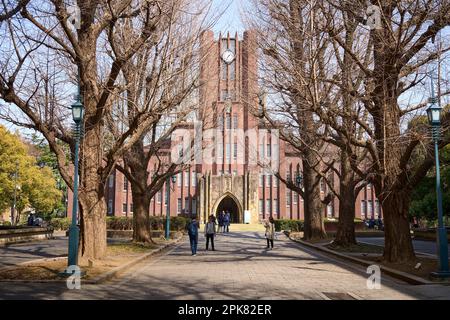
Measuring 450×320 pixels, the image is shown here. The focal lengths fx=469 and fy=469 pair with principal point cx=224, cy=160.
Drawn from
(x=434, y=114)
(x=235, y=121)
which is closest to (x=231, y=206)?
(x=235, y=121)

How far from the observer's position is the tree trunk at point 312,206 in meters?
27.7

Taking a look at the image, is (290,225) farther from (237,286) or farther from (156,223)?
(237,286)

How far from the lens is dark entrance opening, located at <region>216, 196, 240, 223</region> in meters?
59.0

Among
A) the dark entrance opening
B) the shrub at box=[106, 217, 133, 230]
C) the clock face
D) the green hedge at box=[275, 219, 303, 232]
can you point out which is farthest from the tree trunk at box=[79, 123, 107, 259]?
the dark entrance opening

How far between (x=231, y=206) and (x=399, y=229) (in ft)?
152

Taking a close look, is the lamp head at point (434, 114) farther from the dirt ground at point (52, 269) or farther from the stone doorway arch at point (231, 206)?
the stone doorway arch at point (231, 206)

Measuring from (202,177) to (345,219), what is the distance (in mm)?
35134

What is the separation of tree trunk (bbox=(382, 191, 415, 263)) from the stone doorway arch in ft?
134

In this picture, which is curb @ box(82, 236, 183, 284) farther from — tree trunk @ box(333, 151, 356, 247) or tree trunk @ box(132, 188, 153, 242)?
tree trunk @ box(333, 151, 356, 247)

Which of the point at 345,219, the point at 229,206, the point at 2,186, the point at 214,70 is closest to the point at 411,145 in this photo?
the point at 345,219

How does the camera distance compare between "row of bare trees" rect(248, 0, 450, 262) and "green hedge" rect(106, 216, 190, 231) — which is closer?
"row of bare trees" rect(248, 0, 450, 262)

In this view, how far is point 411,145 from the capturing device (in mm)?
13227

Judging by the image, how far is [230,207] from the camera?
60.8 metres

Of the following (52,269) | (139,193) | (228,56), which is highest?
(228,56)
